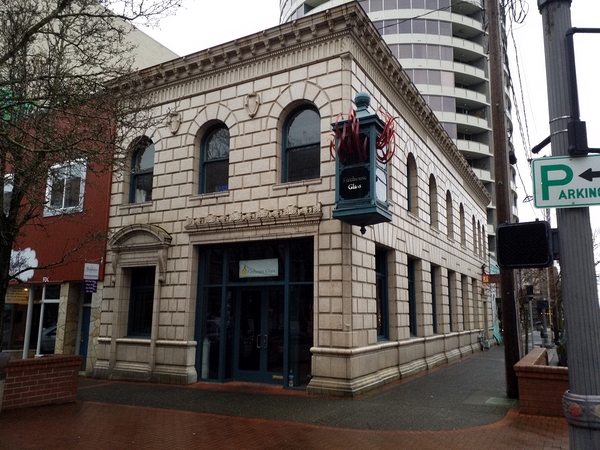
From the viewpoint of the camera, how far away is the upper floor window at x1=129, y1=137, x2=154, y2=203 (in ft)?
55.5

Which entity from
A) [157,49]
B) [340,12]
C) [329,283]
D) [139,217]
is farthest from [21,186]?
[157,49]

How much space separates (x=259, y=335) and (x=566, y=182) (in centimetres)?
1074

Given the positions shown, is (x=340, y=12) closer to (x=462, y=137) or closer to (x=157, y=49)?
(x=157, y=49)

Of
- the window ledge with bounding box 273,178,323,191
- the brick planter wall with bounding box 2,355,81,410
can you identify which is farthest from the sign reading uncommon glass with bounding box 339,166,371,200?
the brick planter wall with bounding box 2,355,81,410

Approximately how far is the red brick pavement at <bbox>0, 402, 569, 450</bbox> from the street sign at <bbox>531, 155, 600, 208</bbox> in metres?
5.09

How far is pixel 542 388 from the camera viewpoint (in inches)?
374

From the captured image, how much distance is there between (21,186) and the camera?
33.4 ft

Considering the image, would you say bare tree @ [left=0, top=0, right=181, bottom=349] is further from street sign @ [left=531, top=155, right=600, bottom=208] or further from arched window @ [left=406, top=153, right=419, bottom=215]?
arched window @ [left=406, top=153, right=419, bottom=215]

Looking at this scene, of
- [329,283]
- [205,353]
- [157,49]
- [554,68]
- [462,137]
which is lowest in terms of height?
[205,353]

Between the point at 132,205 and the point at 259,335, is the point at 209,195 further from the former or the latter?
the point at 259,335

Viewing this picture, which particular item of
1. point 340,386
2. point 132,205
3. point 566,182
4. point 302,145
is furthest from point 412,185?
point 566,182

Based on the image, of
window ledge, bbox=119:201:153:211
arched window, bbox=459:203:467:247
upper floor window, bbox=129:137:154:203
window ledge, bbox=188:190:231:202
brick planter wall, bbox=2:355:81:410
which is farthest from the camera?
arched window, bbox=459:203:467:247

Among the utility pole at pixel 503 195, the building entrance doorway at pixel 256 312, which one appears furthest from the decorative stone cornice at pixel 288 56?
the building entrance doorway at pixel 256 312

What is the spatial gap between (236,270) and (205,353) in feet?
8.53
